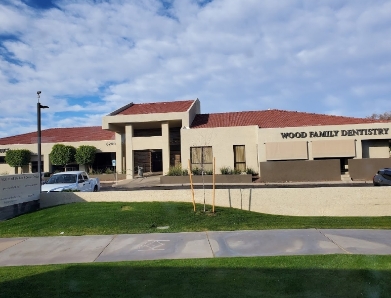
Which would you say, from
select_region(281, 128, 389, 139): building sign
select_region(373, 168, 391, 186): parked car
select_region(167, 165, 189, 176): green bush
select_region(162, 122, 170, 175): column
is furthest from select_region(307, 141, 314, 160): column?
select_region(162, 122, 170, 175): column

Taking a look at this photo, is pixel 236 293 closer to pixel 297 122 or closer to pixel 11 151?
pixel 297 122

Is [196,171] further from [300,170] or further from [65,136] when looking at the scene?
[65,136]

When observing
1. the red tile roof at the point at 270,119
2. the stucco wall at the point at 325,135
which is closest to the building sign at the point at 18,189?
the stucco wall at the point at 325,135

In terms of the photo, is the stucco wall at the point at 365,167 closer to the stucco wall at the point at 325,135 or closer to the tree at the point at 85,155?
the stucco wall at the point at 325,135

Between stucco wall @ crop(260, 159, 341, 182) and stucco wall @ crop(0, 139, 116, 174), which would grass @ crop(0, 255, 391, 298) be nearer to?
stucco wall @ crop(260, 159, 341, 182)

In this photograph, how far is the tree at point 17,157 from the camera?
126ft

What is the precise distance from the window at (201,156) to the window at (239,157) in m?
2.18

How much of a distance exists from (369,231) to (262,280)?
5937 millimetres

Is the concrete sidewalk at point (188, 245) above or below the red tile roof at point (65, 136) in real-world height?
below

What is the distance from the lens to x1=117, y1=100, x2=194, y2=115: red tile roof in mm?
36438

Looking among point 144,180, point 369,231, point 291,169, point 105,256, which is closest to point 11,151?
point 144,180

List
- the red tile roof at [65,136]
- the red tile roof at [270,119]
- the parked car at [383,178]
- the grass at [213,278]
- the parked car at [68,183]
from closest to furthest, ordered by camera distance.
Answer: the grass at [213,278] → the parked car at [68,183] → the parked car at [383,178] → the red tile roof at [270,119] → the red tile roof at [65,136]

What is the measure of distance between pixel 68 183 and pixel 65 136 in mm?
27429

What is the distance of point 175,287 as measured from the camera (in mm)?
5969
